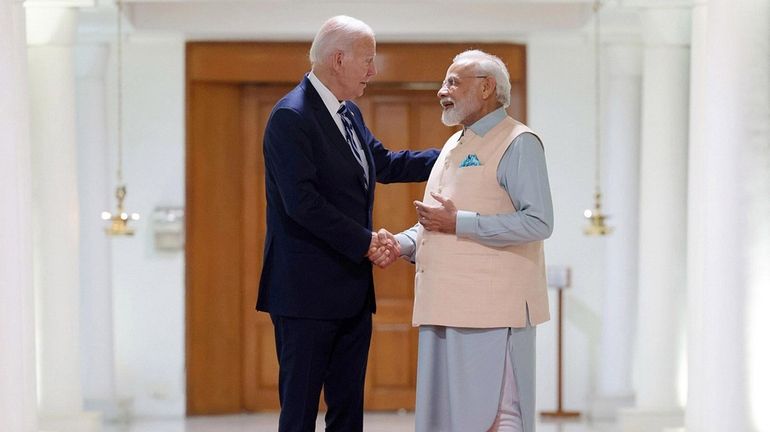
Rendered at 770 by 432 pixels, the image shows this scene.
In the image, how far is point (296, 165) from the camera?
3.43m

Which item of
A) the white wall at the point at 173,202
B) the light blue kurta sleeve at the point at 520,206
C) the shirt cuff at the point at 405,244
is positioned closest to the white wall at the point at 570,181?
the white wall at the point at 173,202

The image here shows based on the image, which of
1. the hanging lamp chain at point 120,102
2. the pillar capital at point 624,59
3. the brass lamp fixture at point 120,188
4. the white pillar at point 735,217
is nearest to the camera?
the white pillar at point 735,217

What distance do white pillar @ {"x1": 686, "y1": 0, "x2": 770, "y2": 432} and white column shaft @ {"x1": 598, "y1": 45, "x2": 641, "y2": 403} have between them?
1696 mm

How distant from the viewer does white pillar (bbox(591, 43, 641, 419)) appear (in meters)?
6.95

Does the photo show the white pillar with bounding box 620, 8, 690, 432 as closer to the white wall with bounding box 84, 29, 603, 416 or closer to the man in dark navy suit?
the white wall with bounding box 84, 29, 603, 416

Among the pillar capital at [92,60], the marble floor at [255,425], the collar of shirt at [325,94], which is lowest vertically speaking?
the marble floor at [255,425]

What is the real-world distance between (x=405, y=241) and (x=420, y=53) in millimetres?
3539

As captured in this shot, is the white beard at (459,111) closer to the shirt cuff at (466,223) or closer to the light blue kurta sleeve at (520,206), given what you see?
the light blue kurta sleeve at (520,206)

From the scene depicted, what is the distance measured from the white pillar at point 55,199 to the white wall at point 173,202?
0.79 meters

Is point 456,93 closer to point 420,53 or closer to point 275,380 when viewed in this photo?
point 420,53

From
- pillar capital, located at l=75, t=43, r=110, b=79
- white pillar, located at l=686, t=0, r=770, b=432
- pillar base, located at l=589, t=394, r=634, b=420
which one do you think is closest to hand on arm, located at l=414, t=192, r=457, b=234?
white pillar, located at l=686, t=0, r=770, b=432

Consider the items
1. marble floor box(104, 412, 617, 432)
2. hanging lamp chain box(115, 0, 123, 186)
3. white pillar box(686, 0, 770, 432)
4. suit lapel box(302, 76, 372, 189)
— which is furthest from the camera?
hanging lamp chain box(115, 0, 123, 186)

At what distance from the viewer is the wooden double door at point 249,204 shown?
711 cm

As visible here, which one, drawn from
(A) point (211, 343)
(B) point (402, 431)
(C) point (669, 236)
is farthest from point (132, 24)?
(C) point (669, 236)
